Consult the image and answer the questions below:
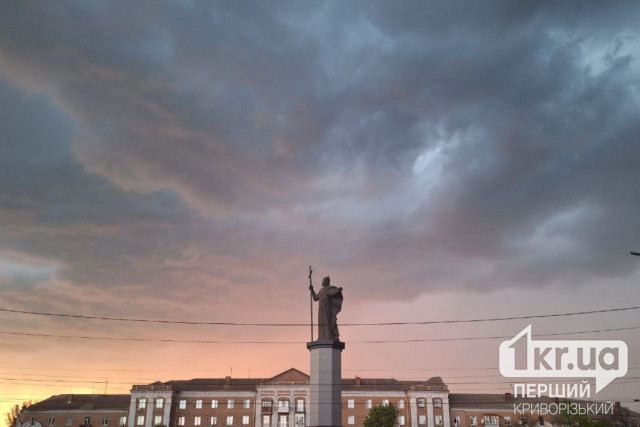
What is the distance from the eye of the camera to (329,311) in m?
35.9

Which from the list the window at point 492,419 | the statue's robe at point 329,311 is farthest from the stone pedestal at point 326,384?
the window at point 492,419

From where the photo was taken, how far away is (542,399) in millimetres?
109125

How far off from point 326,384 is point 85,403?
295ft

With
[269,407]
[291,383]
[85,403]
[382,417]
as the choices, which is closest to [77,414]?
[85,403]

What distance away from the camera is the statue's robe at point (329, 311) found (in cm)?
3503

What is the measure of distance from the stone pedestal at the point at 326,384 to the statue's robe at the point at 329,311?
70 centimetres

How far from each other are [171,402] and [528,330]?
240ft

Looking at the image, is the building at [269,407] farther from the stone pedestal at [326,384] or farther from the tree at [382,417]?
the stone pedestal at [326,384]

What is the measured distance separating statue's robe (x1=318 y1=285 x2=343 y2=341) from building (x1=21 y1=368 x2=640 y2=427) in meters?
69.7

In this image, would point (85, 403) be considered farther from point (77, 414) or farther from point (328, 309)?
point (328, 309)

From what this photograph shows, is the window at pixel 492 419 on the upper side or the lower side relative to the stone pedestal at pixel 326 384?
lower

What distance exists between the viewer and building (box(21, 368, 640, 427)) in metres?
99.2

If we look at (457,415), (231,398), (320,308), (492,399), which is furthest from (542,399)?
(320,308)

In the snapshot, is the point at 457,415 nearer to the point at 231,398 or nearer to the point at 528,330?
the point at 231,398
